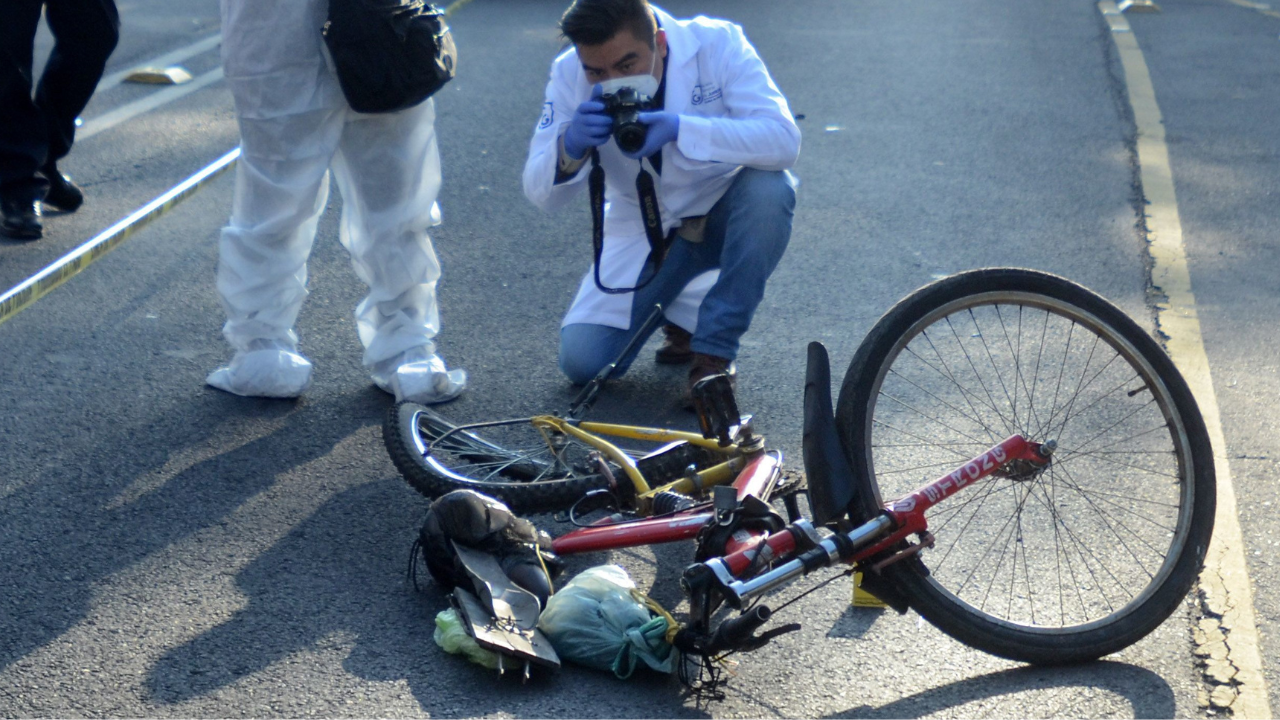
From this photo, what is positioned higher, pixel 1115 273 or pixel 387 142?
pixel 387 142

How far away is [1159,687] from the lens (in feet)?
8.23

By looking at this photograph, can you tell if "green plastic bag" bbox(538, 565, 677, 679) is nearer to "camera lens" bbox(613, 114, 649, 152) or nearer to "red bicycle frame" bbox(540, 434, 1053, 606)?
"red bicycle frame" bbox(540, 434, 1053, 606)

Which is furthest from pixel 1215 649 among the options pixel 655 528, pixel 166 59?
pixel 166 59

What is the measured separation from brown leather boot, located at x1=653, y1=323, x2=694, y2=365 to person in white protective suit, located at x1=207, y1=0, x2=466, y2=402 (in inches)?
25.6

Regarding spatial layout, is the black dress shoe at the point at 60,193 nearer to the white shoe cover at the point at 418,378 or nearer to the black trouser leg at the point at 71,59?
the black trouser leg at the point at 71,59

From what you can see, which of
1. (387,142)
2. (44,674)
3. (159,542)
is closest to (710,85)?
(387,142)

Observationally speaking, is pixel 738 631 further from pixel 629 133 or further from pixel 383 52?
pixel 383 52

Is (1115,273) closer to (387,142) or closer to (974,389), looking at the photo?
(974,389)

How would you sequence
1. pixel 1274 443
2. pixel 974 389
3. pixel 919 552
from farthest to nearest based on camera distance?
pixel 974 389 → pixel 1274 443 → pixel 919 552

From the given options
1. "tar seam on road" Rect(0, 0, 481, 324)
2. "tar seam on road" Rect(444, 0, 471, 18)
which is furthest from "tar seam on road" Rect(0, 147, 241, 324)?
"tar seam on road" Rect(444, 0, 471, 18)

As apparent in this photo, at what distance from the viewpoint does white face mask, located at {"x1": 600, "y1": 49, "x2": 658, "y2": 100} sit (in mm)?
3579

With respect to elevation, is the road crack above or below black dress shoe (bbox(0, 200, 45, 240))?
above

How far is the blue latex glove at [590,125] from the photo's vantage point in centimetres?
345

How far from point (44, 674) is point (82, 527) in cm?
65
